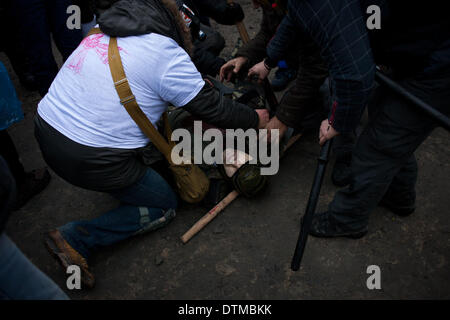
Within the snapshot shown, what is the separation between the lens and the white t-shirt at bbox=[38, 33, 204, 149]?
1.79 meters

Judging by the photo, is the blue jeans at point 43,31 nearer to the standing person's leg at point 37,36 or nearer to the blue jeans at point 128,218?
the standing person's leg at point 37,36

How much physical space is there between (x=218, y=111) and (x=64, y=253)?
4.67 ft

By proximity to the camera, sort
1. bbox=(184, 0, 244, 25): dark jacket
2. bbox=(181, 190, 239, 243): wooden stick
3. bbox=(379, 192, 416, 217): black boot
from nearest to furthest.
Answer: bbox=(379, 192, 416, 217): black boot → bbox=(181, 190, 239, 243): wooden stick → bbox=(184, 0, 244, 25): dark jacket

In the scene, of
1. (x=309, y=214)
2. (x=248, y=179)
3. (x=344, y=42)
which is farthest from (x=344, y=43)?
(x=248, y=179)

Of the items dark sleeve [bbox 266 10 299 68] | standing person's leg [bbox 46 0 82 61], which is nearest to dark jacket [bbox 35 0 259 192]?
dark sleeve [bbox 266 10 299 68]

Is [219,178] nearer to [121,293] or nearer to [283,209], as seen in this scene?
[283,209]

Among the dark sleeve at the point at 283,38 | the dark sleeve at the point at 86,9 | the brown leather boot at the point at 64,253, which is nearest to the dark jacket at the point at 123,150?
the brown leather boot at the point at 64,253

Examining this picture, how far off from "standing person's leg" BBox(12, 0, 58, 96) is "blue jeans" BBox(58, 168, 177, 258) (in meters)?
1.77

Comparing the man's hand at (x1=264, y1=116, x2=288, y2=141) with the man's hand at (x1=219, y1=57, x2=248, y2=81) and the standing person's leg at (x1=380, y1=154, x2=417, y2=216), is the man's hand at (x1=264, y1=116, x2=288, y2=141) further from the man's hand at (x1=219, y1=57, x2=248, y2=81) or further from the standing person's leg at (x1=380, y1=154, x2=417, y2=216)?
the standing person's leg at (x1=380, y1=154, x2=417, y2=216)

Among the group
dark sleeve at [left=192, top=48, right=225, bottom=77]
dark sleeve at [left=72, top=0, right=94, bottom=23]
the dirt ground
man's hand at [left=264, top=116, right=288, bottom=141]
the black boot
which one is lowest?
the dirt ground

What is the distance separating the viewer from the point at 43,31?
3049 millimetres

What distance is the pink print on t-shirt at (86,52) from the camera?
5.98 feet

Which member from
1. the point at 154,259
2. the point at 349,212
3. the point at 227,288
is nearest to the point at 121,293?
the point at 154,259

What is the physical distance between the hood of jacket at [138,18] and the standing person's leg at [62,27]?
1523 millimetres
